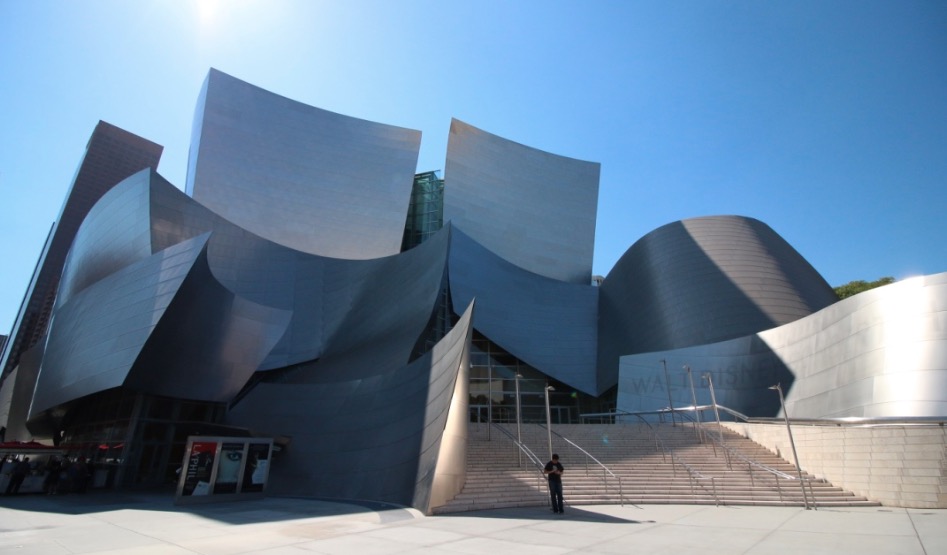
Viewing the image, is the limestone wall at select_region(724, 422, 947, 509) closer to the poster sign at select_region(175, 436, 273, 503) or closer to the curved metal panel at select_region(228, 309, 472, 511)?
the curved metal panel at select_region(228, 309, 472, 511)

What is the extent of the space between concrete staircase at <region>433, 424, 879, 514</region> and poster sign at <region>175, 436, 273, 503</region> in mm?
4848

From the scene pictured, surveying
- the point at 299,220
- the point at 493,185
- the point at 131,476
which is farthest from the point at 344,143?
the point at 131,476

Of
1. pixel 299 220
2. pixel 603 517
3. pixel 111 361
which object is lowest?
pixel 603 517

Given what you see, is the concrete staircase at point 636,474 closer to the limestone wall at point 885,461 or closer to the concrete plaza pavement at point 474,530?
the limestone wall at point 885,461

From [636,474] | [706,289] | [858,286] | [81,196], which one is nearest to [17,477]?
[636,474]

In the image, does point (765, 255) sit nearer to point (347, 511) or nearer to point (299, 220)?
point (347, 511)

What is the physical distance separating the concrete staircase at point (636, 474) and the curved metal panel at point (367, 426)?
1.37m

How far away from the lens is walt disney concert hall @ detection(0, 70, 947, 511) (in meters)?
13.5

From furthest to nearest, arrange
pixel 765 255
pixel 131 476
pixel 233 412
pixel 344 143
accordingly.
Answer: pixel 344 143, pixel 765 255, pixel 233 412, pixel 131 476

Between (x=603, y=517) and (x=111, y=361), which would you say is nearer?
(x=603, y=517)

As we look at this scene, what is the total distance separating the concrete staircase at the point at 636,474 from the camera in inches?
392

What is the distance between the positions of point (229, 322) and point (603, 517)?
13300mm

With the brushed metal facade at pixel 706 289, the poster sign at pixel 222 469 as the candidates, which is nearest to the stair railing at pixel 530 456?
the poster sign at pixel 222 469

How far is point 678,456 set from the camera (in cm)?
1314
